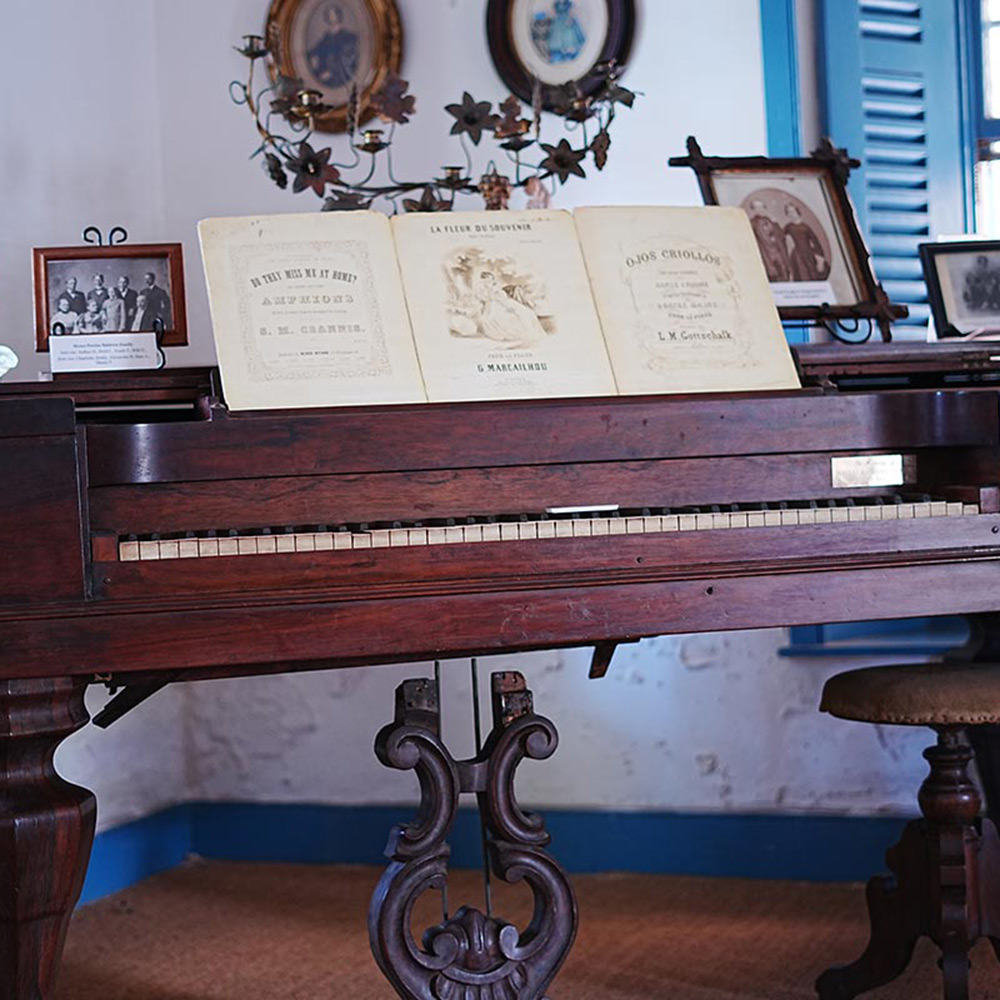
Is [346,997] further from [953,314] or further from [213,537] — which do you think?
[953,314]

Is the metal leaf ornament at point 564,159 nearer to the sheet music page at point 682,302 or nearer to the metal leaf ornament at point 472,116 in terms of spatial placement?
the metal leaf ornament at point 472,116

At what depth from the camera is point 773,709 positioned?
329 cm

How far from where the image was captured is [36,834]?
5.75 ft

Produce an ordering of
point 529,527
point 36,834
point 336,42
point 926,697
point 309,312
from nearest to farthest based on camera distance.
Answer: point 36,834 < point 529,527 < point 309,312 < point 926,697 < point 336,42

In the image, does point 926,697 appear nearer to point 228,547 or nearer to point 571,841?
point 228,547

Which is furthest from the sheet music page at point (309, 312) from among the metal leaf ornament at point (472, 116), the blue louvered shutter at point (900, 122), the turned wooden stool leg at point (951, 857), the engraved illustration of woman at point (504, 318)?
the blue louvered shutter at point (900, 122)

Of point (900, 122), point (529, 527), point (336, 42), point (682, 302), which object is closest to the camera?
point (529, 527)

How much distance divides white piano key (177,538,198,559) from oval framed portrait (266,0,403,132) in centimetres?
181

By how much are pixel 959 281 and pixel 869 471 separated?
0.78 m

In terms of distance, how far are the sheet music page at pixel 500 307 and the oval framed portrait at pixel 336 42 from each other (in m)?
1.41

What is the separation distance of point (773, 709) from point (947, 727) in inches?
40.7

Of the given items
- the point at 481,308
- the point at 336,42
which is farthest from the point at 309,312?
the point at 336,42

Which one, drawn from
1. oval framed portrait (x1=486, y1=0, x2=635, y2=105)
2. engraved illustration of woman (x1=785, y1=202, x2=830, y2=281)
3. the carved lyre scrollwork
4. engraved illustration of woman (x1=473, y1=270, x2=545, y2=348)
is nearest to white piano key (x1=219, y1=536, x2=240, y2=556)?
the carved lyre scrollwork

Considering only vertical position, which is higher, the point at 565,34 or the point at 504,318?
the point at 565,34
